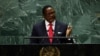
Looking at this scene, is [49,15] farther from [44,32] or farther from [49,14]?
[44,32]

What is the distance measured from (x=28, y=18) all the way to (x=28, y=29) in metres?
0.20

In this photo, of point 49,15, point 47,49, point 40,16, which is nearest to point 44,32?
point 49,15

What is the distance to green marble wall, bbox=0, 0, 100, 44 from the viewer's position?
21.6 ft

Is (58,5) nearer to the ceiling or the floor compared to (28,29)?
nearer to the ceiling

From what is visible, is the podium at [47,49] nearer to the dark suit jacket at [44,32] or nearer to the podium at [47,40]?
the podium at [47,40]

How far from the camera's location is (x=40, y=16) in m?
6.60

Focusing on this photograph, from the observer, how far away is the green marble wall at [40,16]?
660 cm

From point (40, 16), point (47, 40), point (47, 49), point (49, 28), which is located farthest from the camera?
point (40, 16)

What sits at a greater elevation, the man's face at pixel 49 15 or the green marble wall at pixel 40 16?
the man's face at pixel 49 15

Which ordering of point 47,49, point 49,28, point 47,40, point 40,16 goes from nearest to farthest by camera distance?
point 47,49
point 47,40
point 49,28
point 40,16

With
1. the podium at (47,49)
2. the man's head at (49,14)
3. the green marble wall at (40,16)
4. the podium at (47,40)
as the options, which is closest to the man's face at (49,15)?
the man's head at (49,14)

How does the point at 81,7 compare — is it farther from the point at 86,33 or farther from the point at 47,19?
the point at 47,19

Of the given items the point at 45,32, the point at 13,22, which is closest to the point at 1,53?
the point at 45,32

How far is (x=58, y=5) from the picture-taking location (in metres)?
6.59
